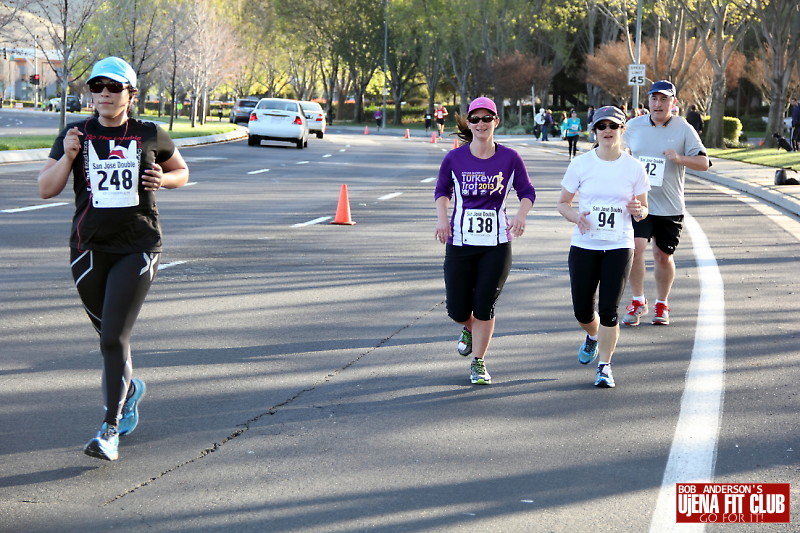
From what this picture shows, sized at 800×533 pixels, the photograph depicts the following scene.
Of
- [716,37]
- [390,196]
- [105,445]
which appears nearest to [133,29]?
[716,37]

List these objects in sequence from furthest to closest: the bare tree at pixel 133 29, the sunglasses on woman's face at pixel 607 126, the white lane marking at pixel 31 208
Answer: the bare tree at pixel 133 29 → the white lane marking at pixel 31 208 → the sunglasses on woman's face at pixel 607 126

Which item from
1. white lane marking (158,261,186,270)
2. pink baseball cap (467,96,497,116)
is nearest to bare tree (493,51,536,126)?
white lane marking (158,261,186,270)

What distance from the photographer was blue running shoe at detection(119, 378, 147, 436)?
239 inches

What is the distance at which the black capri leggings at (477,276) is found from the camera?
739cm

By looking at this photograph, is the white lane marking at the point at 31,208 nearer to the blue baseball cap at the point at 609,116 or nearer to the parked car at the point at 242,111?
the blue baseball cap at the point at 609,116

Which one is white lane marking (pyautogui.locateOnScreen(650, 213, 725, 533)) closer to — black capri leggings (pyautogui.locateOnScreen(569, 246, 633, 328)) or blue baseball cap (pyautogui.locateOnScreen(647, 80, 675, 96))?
black capri leggings (pyautogui.locateOnScreen(569, 246, 633, 328))

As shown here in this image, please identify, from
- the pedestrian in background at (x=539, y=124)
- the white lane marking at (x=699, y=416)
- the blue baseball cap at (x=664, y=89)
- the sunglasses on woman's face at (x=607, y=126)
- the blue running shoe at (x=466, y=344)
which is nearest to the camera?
the white lane marking at (x=699, y=416)

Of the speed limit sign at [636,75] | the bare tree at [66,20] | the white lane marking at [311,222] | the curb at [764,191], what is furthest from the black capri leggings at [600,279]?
the speed limit sign at [636,75]

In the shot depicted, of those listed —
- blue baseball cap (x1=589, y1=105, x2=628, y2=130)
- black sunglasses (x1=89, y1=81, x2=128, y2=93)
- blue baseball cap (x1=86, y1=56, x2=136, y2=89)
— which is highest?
blue baseball cap (x1=86, y1=56, x2=136, y2=89)

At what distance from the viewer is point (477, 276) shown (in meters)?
7.50

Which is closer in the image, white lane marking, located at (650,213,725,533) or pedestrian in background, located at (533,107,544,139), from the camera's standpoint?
white lane marking, located at (650,213,725,533)

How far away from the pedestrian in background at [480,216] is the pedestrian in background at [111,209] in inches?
79.9

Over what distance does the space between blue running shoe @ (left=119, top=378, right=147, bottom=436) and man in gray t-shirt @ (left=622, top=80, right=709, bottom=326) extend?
4709mm

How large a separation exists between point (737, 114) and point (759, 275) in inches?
3268
